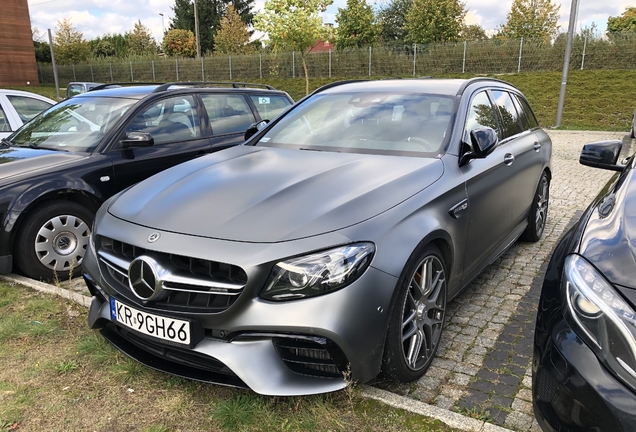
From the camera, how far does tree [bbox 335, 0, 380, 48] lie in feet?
142

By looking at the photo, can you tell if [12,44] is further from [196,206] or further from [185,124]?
[196,206]

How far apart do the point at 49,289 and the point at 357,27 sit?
43.3 metres

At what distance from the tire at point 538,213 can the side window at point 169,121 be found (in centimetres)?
366

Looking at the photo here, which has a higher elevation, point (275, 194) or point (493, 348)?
point (275, 194)

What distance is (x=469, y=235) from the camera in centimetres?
318

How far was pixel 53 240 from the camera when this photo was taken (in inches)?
166

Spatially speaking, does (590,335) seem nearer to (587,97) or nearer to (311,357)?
(311,357)

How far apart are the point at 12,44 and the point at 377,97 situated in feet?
142

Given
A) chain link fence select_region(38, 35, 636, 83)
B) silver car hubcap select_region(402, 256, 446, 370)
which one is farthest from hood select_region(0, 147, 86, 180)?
chain link fence select_region(38, 35, 636, 83)

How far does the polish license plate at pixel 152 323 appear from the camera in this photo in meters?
2.25

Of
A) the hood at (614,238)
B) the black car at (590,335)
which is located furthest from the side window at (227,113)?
the black car at (590,335)

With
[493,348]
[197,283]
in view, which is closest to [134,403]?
[197,283]

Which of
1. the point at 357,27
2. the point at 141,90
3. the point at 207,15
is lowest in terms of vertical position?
the point at 141,90

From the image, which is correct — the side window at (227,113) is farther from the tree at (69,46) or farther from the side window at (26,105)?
the tree at (69,46)
